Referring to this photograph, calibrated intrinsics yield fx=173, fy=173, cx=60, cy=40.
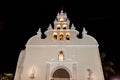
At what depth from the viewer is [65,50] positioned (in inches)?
690

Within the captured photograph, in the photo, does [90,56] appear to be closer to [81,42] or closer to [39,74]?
[81,42]

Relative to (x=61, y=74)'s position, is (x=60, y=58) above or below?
above

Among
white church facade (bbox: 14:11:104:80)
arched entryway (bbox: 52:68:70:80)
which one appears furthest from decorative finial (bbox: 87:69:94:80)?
arched entryway (bbox: 52:68:70:80)

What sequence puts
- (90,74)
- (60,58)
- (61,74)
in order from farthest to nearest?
(60,58)
(61,74)
(90,74)

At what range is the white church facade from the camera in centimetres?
1652

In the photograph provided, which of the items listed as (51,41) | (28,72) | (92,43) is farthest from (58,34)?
(28,72)

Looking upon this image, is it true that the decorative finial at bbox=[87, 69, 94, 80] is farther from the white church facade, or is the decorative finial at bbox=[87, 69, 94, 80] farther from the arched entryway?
the arched entryway

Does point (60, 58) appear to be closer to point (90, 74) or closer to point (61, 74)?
point (61, 74)

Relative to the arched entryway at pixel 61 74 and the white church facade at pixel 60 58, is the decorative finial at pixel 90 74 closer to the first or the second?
the white church facade at pixel 60 58

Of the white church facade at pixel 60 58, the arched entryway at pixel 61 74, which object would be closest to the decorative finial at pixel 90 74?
the white church facade at pixel 60 58

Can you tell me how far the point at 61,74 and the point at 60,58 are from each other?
61.6 inches

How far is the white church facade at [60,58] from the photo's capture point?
16.5m

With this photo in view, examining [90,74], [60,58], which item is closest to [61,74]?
[60,58]

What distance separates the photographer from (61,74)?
55.7ft
